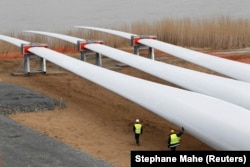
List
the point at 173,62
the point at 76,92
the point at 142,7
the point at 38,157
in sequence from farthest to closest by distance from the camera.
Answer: the point at 142,7
the point at 173,62
the point at 76,92
the point at 38,157

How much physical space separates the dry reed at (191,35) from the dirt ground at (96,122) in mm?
8575

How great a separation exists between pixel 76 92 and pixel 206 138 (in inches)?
333

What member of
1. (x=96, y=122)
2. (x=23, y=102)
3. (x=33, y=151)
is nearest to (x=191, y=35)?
(x=23, y=102)

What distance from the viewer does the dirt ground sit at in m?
10.5

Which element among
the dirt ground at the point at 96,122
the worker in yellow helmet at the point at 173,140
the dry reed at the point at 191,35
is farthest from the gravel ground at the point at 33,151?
the dry reed at the point at 191,35

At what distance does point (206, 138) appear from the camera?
8555 mm

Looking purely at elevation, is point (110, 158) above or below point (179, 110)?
below

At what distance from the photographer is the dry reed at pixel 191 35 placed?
25.2 meters

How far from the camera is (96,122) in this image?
12.4 m

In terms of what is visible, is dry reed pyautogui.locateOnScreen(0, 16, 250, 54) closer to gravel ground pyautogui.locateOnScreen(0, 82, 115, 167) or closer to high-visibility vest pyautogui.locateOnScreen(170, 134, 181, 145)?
gravel ground pyautogui.locateOnScreen(0, 82, 115, 167)

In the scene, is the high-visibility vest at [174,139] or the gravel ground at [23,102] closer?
the high-visibility vest at [174,139]

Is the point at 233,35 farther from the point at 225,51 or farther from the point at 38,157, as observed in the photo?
the point at 38,157

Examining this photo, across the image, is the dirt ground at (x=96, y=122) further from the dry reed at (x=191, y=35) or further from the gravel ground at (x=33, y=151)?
the dry reed at (x=191, y=35)

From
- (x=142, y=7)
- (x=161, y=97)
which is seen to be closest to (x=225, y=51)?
(x=161, y=97)
